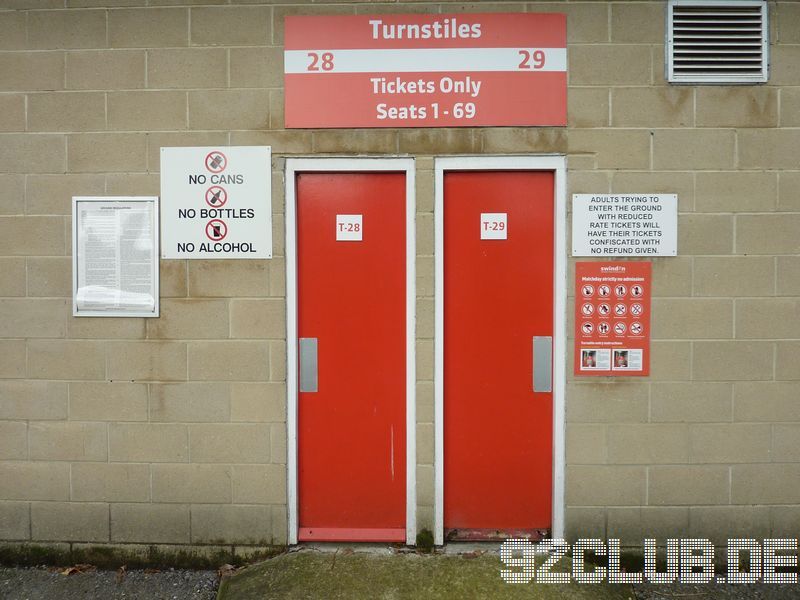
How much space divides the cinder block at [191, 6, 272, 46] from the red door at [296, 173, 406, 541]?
0.87 metres

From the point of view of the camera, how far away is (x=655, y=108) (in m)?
3.22

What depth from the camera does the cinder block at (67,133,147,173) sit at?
3268 mm

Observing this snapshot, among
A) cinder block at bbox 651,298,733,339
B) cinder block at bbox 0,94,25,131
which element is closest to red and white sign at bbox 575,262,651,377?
cinder block at bbox 651,298,733,339

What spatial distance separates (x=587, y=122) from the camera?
10.5 feet

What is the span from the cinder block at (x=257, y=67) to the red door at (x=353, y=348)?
59 centimetres

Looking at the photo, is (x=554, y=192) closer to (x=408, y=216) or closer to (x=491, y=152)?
(x=491, y=152)

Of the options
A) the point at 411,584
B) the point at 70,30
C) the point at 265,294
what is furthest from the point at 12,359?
the point at 411,584

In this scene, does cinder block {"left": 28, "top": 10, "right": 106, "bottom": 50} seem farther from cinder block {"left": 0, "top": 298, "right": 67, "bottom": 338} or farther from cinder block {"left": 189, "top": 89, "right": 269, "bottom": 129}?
cinder block {"left": 0, "top": 298, "right": 67, "bottom": 338}

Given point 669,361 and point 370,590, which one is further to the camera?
point 669,361

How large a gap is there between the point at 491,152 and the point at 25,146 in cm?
281

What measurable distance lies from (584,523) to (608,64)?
275 cm

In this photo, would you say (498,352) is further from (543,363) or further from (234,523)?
(234,523)

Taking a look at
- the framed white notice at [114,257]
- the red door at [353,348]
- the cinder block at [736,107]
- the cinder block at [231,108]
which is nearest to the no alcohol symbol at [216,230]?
the framed white notice at [114,257]

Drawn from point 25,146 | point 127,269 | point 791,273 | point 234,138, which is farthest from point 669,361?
point 25,146
